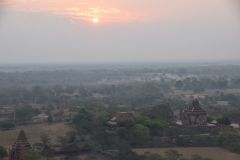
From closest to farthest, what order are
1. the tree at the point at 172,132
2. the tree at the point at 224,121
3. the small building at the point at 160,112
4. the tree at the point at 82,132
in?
the tree at the point at 172,132 → the tree at the point at 82,132 → the tree at the point at 224,121 → the small building at the point at 160,112

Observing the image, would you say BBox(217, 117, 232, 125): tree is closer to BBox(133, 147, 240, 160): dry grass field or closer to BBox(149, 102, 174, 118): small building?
BBox(149, 102, 174, 118): small building

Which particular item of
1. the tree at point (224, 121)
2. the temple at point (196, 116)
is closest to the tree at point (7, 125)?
the temple at point (196, 116)

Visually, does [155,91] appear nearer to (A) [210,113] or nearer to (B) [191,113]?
(A) [210,113]

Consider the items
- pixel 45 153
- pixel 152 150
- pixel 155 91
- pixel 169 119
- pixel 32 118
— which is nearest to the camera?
pixel 45 153

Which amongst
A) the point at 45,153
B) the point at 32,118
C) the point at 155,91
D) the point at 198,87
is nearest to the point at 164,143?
the point at 45,153

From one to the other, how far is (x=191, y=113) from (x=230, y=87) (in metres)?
52.9

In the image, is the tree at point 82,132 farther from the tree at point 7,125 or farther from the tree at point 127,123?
the tree at point 7,125

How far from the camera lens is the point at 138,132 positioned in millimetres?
30156

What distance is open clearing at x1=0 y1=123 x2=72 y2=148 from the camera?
31578mm

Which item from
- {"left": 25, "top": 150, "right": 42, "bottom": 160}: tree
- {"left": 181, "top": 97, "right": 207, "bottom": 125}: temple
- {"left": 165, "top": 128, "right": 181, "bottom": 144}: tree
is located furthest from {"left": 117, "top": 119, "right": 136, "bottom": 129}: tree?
{"left": 25, "top": 150, "right": 42, "bottom": 160}: tree

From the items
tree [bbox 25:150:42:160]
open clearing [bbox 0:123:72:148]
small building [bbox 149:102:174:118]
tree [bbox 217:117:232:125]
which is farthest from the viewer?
small building [bbox 149:102:174:118]

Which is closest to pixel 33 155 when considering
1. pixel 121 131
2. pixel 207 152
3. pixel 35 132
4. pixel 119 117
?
pixel 121 131

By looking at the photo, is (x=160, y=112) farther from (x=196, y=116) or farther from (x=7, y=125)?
(x=7, y=125)

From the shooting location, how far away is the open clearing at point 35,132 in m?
31.6
